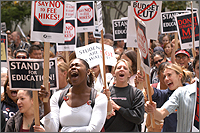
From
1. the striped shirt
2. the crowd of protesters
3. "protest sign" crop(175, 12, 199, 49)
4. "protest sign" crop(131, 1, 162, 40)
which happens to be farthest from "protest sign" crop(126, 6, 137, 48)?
"protest sign" crop(175, 12, 199, 49)

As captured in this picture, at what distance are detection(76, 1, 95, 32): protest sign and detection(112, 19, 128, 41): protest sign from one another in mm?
1018

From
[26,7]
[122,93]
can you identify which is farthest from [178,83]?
[26,7]

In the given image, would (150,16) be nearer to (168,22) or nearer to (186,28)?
(186,28)

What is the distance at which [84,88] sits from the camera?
415 cm

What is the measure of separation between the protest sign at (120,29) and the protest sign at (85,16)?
102 centimetres

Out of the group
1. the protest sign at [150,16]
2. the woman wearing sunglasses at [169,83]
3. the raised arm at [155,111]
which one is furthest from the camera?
the woman wearing sunglasses at [169,83]

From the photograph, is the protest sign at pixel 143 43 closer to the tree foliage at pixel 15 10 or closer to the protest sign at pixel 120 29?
the protest sign at pixel 120 29

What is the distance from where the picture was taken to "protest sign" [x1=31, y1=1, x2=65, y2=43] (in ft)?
14.0

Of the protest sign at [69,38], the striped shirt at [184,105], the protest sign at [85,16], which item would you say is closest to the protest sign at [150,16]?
the striped shirt at [184,105]

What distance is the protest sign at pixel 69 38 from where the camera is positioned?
8.39 m

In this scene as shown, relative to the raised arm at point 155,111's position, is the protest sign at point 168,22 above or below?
above

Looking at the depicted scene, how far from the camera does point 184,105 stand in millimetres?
3947

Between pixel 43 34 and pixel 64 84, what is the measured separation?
169 centimetres

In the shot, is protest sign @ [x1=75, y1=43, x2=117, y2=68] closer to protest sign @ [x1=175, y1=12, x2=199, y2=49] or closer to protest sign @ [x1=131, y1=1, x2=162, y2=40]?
protest sign @ [x1=131, y1=1, x2=162, y2=40]
